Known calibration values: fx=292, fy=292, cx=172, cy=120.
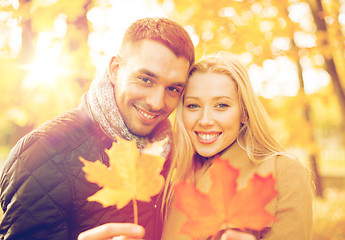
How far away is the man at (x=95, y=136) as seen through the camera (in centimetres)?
135

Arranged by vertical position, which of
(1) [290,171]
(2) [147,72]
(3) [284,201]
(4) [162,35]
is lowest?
(3) [284,201]

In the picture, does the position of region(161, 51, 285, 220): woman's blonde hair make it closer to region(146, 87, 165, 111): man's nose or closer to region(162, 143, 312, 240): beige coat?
region(162, 143, 312, 240): beige coat

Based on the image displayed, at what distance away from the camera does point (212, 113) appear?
1564mm

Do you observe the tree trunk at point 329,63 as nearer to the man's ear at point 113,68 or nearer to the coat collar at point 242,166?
the coat collar at point 242,166

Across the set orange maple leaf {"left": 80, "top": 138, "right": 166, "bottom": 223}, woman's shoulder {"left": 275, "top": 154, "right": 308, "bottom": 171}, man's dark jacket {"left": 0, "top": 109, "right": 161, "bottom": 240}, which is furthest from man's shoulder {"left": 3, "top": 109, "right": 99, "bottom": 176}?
woman's shoulder {"left": 275, "top": 154, "right": 308, "bottom": 171}

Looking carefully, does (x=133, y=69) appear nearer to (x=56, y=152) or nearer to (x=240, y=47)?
(x=56, y=152)

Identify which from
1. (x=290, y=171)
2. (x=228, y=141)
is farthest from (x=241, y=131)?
(x=290, y=171)

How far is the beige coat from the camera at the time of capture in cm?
128

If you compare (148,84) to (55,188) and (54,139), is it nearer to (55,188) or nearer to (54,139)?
(54,139)

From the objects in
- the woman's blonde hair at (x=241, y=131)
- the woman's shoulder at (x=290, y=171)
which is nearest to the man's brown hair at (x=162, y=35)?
the woman's blonde hair at (x=241, y=131)

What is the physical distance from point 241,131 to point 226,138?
0.58 ft

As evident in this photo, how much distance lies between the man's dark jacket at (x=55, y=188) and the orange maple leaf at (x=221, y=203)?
96 cm

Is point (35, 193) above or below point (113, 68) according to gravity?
below

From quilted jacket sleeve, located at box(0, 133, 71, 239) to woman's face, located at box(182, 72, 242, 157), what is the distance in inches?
28.4
